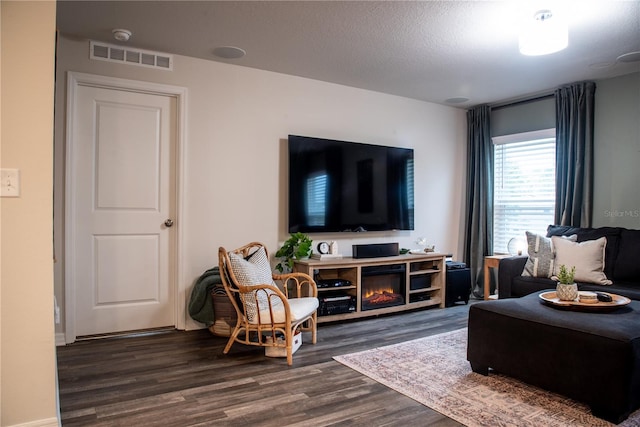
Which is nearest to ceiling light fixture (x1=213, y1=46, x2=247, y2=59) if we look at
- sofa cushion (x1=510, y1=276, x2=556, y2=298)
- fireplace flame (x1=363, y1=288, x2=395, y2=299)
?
fireplace flame (x1=363, y1=288, x2=395, y2=299)

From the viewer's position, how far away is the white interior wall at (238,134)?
371 centimetres

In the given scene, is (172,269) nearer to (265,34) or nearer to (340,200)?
(340,200)

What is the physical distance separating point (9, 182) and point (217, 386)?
5.28 feet

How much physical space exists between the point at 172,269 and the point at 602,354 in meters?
3.26

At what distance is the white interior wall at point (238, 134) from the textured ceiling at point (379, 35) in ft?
0.59

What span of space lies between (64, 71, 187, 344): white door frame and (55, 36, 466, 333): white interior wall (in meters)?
0.05

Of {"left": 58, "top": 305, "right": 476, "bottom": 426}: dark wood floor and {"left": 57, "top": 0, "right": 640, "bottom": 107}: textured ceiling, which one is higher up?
{"left": 57, "top": 0, "right": 640, "bottom": 107}: textured ceiling

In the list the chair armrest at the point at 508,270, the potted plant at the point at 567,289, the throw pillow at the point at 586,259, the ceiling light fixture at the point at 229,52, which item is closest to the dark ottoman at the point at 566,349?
the potted plant at the point at 567,289

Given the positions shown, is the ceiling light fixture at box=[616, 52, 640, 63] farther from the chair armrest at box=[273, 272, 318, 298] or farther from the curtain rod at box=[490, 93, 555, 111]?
the chair armrest at box=[273, 272, 318, 298]

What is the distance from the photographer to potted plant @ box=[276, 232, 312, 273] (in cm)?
A: 407

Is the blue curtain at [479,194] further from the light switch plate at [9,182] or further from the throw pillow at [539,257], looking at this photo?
the light switch plate at [9,182]

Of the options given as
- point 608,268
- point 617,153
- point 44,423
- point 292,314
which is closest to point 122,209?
point 292,314

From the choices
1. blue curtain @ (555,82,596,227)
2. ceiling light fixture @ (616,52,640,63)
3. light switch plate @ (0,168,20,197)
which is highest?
ceiling light fixture @ (616,52,640,63)

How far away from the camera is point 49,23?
1922 mm
